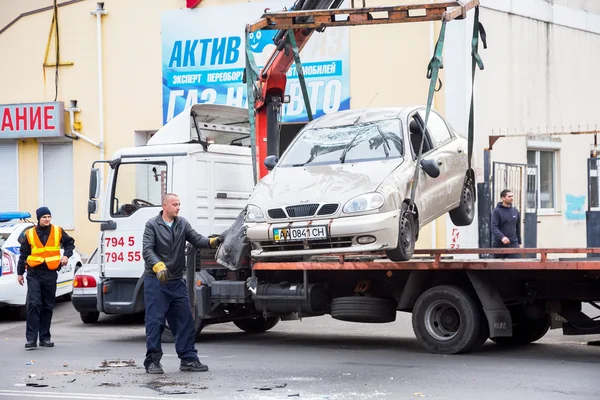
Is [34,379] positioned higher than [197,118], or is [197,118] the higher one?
[197,118]

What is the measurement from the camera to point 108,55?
23.5 meters

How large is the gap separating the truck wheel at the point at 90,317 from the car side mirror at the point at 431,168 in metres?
7.48

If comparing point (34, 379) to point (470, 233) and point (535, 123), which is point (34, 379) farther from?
point (535, 123)

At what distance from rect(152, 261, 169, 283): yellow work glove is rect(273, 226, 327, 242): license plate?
1.54 m

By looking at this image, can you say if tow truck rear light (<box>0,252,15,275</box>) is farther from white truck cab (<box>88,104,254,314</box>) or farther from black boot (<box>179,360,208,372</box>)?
black boot (<box>179,360,208,372</box>)

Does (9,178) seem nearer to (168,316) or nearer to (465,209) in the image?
(465,209)

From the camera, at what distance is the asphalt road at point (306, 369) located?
364 inches

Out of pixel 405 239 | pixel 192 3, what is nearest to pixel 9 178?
pixel 192 3

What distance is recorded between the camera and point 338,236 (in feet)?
36.7

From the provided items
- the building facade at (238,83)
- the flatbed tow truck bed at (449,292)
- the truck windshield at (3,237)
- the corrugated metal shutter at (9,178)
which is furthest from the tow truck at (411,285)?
the corrugated metal shutter at (9,178)

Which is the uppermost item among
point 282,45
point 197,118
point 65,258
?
point 282,45

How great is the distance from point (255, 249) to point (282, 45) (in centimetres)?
330

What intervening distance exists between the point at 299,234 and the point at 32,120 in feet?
46.1

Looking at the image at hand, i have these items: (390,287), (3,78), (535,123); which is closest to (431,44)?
(535,123)
